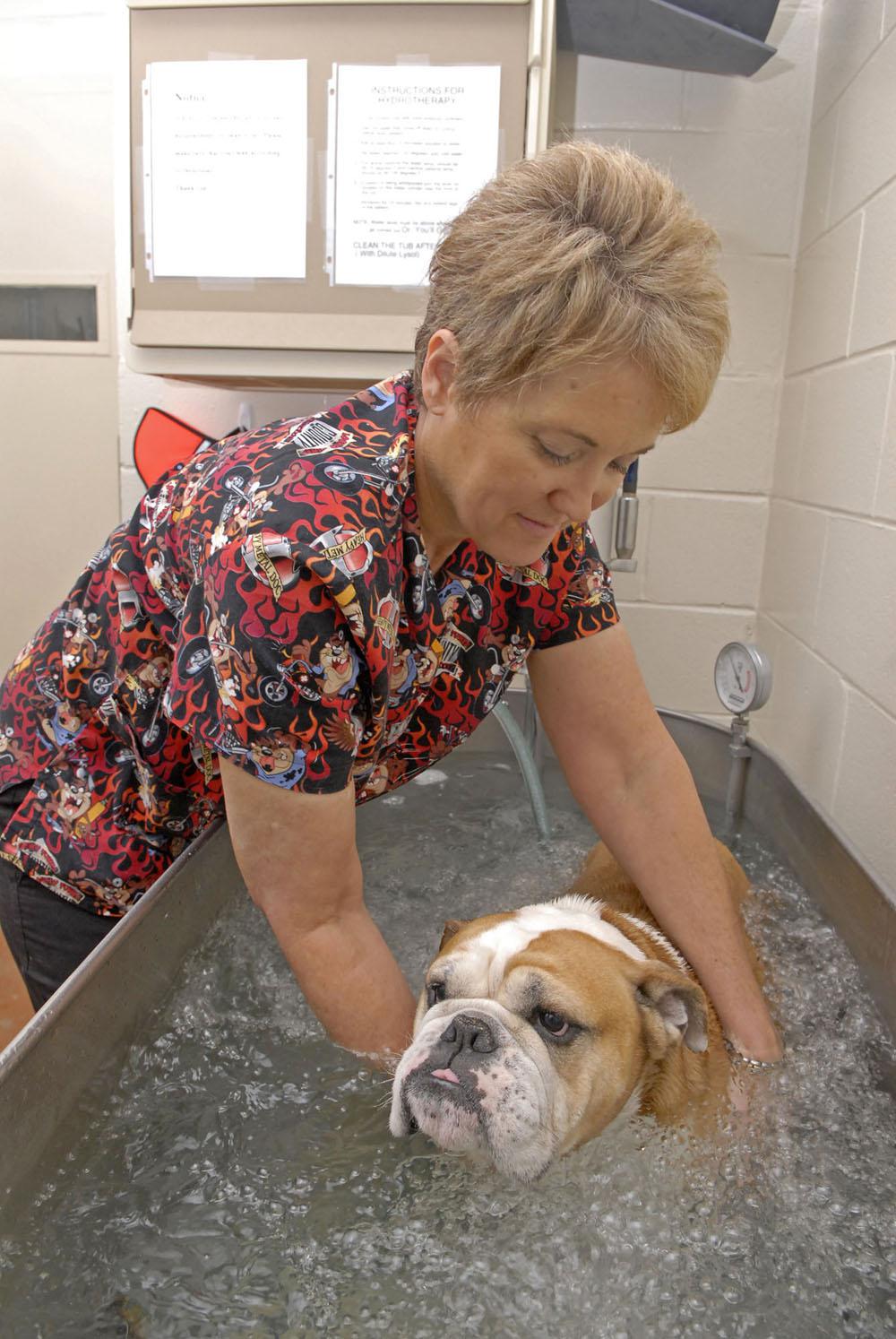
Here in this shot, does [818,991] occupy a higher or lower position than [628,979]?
lower

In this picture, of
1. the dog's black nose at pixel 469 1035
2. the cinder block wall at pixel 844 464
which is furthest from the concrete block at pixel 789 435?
the dog's black nose at pixel 469 1035

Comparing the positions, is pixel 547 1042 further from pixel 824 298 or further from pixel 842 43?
pixel 842 43

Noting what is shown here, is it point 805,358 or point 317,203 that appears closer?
point 317,203

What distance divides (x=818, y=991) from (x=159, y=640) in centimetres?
115

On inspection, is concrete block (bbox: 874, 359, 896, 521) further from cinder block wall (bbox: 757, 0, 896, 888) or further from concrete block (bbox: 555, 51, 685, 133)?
concrete block (bbox: 555, 51, 685, 133)

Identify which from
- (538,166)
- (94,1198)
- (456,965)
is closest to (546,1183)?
(456,965)

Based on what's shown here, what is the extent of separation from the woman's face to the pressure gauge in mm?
1028

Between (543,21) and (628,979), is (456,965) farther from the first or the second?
(543,21)

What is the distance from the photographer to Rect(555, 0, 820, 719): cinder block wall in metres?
2.81

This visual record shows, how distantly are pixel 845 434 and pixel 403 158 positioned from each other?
3.90 ft

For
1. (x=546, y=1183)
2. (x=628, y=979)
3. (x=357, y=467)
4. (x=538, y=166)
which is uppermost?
(x=538, y=166)

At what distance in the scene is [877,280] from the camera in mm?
2146

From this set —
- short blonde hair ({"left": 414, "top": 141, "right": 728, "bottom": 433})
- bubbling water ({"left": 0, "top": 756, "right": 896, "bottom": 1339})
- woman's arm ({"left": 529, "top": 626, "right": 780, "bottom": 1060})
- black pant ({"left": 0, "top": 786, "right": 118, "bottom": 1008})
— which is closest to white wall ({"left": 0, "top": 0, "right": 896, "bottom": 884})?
woman's arm ({"left": 529, "top": 626, "right": 780, "bottom": 1060})

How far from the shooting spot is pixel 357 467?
3.70 feet
